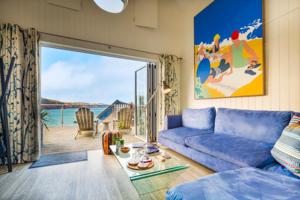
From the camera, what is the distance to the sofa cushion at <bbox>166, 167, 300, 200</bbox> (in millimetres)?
815

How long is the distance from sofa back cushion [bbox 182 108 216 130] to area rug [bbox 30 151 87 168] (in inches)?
80.4

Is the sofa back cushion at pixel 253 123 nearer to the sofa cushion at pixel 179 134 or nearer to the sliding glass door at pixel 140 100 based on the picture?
the sofa cushion at pixel 179 134

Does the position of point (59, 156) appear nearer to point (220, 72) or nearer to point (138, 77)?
point (138, 77)

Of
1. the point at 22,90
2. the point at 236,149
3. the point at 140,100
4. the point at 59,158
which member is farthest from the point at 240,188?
the point at 140,100

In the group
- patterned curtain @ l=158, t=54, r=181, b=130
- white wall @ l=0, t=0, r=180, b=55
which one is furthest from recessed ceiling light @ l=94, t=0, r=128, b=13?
patterned curtain @ l=158, t=54, r=181, b=130

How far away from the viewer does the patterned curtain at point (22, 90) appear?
222 cm

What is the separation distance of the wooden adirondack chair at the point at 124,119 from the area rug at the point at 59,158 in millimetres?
1523

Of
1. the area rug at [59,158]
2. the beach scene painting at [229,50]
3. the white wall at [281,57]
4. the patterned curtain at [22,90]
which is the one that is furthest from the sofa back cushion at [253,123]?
the patterned curtain at [22,90]

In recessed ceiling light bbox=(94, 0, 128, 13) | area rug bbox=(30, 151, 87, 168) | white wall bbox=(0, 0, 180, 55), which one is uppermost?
white wall bbox=(0, 0, 180, 55)

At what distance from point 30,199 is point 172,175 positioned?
4.64 feet

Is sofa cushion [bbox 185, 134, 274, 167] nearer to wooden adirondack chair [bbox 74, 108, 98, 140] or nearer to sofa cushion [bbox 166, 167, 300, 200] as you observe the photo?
sofa cushion [bbox 166, 167, 300, 200]

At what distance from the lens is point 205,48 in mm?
2961

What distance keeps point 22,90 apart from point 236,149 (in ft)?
10.3

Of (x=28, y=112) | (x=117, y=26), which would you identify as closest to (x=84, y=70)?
(x=117, y=26)
